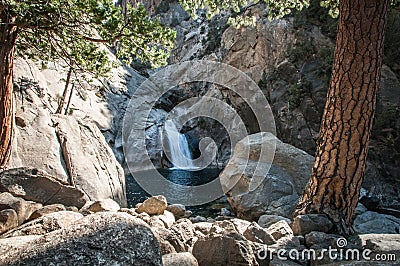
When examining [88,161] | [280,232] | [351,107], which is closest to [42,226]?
[280,232]

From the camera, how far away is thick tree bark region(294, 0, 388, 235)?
331cm

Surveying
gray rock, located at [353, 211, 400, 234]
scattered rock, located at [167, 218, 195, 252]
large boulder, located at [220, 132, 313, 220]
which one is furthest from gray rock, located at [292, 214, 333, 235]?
gray rock, located at [353, 211, 400, 234]

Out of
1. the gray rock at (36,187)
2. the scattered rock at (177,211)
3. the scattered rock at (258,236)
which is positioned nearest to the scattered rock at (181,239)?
the scattered rock at (258,236)

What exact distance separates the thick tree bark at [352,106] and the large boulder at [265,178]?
139 inches

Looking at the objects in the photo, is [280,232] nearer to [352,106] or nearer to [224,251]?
[224,251]

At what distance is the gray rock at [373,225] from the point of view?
21.3 feet

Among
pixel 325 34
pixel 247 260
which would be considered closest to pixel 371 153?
pixel 325 34

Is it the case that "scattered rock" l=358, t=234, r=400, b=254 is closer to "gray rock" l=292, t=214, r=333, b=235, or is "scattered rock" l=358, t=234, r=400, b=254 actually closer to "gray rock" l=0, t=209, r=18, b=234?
"gray rock" l=292, t=214, r=333, b=235

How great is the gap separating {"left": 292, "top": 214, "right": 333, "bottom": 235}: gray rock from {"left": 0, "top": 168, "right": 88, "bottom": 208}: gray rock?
3383 mm

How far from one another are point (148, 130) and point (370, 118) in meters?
21.6
